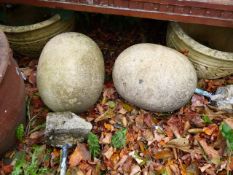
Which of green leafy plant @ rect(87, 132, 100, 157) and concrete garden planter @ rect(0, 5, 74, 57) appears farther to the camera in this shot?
concrete garden planter @ rect(0, 5, 74, 57)

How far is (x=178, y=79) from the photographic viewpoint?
3.47 metres

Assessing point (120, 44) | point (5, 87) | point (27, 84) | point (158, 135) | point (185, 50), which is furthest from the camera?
point (120, 44)

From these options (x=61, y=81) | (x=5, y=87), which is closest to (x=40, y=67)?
(x=61, y=81)

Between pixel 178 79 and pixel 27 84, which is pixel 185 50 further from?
pixel 27 84

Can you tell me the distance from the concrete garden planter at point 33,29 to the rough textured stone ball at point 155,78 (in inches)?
35.3

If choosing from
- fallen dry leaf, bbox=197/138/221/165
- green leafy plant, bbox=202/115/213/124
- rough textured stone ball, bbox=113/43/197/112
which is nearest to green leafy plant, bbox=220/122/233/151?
fallen dry leaf, bbox=197/138/221/165

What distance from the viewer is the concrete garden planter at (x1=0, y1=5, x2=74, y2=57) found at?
3.93 meters

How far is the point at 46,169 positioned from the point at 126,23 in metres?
2.19

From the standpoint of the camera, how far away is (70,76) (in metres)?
3.47

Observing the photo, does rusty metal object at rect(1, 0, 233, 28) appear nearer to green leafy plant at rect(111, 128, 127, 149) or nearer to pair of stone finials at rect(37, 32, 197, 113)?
pair of stone finials at rect(37, 32, 197, 113)

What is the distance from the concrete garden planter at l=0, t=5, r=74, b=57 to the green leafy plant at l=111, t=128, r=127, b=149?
1.40 m

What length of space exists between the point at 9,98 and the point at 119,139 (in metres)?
1.08

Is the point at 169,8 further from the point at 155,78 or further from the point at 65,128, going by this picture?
the point at 65,128

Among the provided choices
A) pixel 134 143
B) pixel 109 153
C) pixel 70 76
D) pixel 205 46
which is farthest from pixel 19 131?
pixel 205 46
